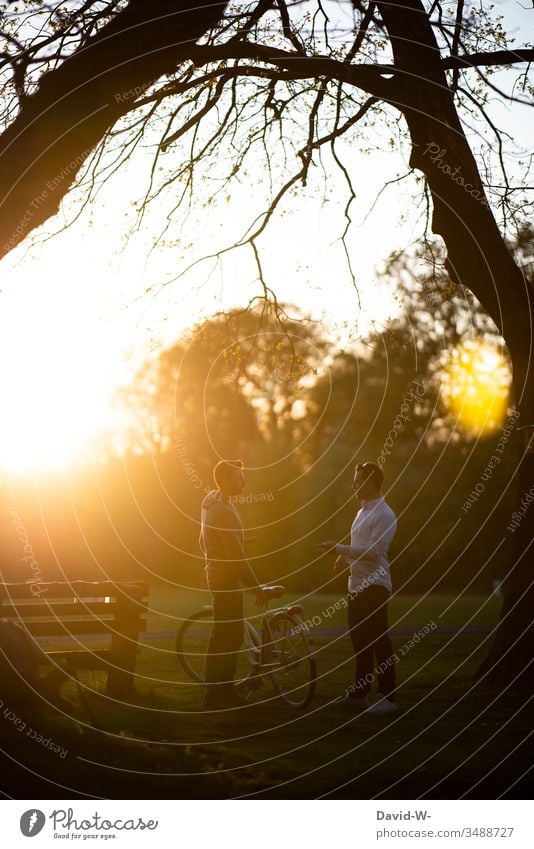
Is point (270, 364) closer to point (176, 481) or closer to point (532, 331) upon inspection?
point (532, 331)

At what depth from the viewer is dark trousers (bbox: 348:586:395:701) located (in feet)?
31.3

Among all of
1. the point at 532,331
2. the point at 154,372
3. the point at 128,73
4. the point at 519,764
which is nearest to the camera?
the point at 519,764

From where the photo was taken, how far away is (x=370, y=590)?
964 centimetres

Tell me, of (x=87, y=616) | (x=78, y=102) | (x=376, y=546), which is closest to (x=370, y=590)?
(x=376, y=546)

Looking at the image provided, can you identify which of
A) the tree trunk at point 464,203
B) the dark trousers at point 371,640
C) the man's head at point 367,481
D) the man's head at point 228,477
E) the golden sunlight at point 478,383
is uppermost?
the golden sunlight at point 478,383

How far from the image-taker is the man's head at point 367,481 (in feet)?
31.9

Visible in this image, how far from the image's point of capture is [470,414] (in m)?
36.3

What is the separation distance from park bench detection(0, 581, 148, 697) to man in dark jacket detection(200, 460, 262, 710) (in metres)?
1.04

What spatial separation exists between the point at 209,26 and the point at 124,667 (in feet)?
20.4

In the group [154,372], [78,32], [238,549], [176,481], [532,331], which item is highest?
[154,372]

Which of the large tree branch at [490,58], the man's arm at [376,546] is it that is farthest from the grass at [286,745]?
the large tree branch at [490,58]

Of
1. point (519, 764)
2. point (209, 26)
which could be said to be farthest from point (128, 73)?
point (519, 764)

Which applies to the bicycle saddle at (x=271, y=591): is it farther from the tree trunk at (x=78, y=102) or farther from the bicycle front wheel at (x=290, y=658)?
the tree trunk at (x=78, y=102)

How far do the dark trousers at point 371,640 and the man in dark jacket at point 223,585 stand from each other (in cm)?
96
